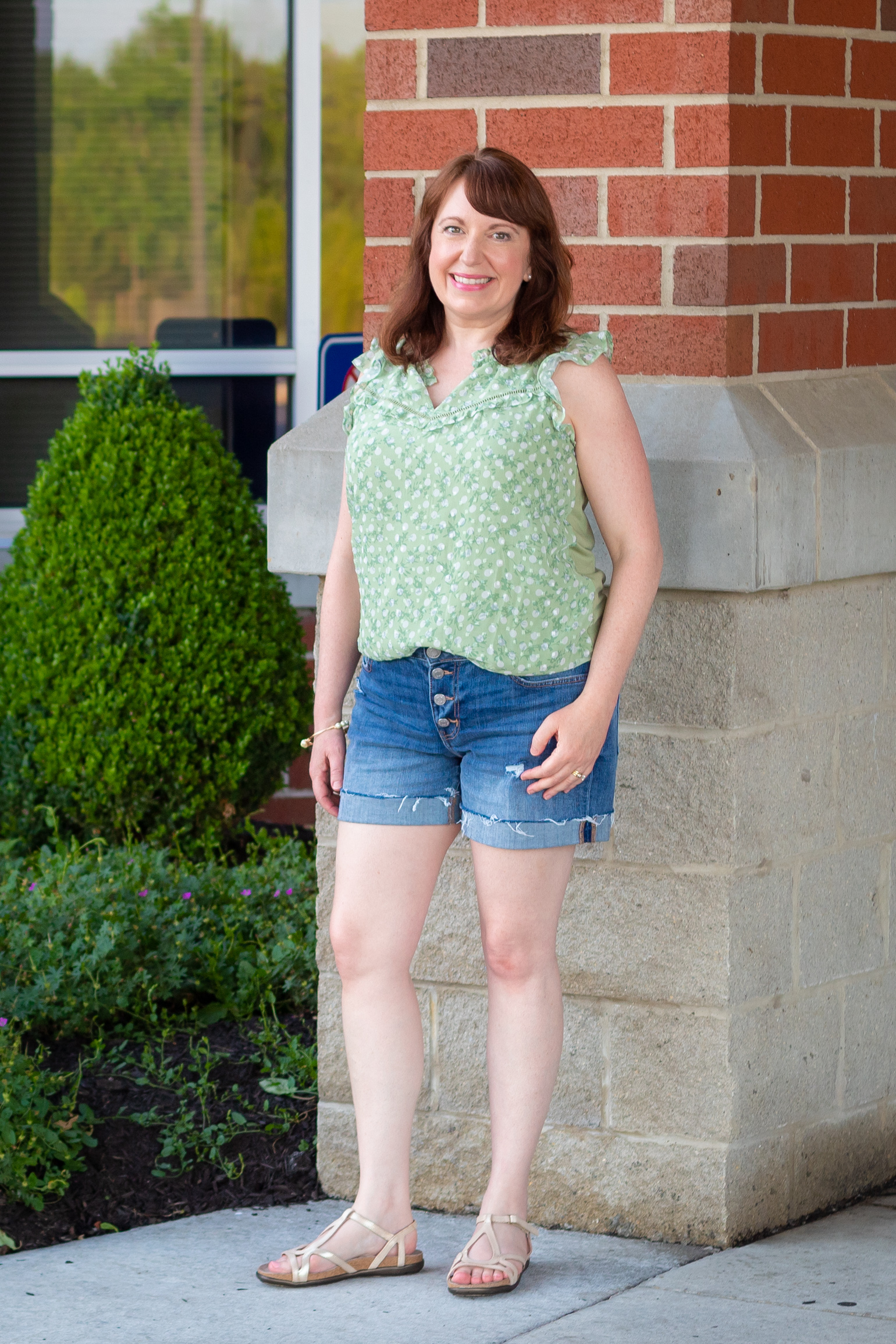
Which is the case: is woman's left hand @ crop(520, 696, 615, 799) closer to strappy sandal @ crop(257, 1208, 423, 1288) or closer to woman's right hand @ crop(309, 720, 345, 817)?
woman's right hand @ crop(309, 720, 345, 817)

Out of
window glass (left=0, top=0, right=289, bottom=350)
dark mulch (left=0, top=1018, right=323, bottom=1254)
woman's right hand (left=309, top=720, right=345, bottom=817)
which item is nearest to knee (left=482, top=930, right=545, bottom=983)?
woman's right hand (left=309, top=720, right=345, bottom=817)

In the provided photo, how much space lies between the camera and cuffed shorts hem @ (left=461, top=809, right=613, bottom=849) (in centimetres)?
314

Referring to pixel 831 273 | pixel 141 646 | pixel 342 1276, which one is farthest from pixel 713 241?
pixel 141 646

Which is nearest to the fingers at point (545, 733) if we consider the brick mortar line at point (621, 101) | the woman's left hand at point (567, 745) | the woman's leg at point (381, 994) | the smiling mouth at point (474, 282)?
the woman's left hand at point (567, 745)

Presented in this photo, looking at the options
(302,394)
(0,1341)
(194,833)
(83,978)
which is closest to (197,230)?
(302,394)

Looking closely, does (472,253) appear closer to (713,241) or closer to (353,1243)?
(713,241)

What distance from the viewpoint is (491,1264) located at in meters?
3.26

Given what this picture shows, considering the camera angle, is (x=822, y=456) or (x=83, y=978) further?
(x=83, y=978)

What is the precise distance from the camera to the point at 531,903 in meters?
3.20

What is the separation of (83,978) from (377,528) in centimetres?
177

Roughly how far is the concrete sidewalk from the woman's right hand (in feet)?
2.69

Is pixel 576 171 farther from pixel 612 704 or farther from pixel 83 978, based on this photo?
pixel 83 978

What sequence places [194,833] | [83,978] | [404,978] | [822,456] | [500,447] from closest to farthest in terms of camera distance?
[500,447] < [404,978] < [822,456] < [83,978] < [194,833]

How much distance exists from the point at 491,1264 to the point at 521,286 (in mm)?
1598
